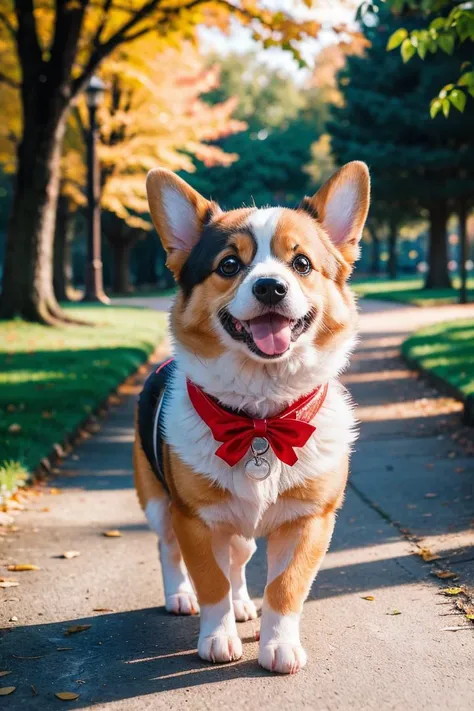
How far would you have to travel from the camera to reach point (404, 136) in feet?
99.1

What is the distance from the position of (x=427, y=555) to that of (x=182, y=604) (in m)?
1.47

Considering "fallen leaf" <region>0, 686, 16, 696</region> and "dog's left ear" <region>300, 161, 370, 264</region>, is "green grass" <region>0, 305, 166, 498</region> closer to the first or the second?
"fallen leaf" <region>0, 686, 16, 696</region>

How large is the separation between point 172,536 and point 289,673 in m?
1.05

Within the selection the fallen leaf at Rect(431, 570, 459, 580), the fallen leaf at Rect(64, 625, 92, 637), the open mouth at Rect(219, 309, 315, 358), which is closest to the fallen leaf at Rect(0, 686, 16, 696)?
the fallen leaf at Rect(64, 625, 92, 637)

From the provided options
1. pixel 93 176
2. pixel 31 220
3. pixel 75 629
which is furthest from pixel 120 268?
pixel 75 629

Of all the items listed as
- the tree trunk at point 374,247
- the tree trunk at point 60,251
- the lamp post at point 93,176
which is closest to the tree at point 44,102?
the lamp post at point 93,176

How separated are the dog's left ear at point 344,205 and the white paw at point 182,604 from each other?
178 centimetres

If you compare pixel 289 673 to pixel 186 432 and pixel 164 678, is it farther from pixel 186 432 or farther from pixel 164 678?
pixel 186 432

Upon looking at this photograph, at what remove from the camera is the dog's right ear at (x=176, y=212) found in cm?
386

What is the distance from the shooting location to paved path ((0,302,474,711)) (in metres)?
3.32

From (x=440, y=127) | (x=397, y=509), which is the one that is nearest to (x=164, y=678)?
(x=397, y=509)

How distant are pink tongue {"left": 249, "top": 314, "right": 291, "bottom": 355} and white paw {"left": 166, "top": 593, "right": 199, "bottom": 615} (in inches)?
58.8

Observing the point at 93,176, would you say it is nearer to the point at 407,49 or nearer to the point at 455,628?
the point at 407,49

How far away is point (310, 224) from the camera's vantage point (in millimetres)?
3779
